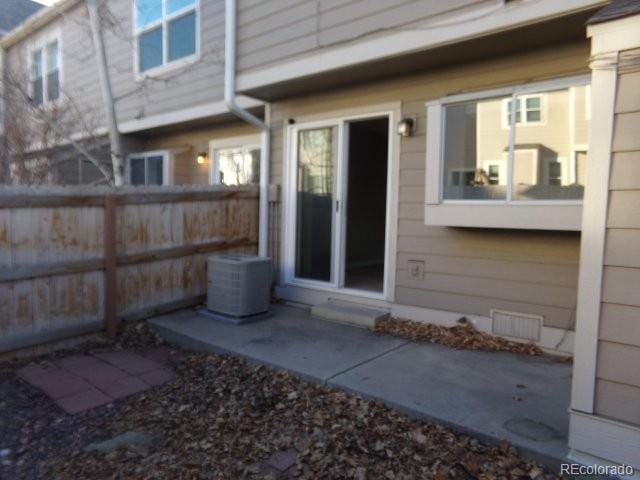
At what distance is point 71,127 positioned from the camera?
→ 8383 millimetres

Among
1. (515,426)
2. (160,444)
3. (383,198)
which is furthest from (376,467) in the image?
(383,198)

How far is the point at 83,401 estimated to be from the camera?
329 centimetres

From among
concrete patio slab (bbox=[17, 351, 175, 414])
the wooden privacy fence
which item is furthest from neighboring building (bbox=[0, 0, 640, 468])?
concrete patio slab (bbox=[17, 351, 175, 414])

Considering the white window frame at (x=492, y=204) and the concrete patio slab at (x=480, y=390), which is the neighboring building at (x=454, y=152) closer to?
the white window frame at (x=492, y=204)

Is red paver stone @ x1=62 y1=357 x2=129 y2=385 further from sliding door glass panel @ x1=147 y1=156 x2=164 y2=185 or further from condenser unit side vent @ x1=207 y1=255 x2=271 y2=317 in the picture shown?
sliding door glass panel @ x1=147 y1=156 x2=164 y2=185

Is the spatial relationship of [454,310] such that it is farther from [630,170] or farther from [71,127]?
[71,127]

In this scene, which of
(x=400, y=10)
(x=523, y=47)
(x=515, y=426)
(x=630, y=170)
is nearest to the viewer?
(x=630, y=170)

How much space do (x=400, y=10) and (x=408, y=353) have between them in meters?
2.93

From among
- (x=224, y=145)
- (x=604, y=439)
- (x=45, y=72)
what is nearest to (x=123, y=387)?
(x=604, y=439)

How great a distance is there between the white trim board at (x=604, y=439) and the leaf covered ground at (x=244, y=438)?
9.4 inches

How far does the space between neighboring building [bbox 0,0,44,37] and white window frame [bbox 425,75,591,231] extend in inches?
487

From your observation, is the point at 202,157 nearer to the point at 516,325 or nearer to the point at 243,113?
the point at 243,113

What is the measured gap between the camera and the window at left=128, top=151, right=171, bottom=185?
8.27 m

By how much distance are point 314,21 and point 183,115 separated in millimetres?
3381
